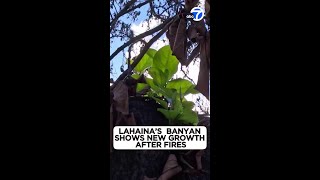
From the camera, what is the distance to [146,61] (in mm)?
1536

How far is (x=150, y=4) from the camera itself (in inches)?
58.8

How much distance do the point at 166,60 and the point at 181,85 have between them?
3.0 inches

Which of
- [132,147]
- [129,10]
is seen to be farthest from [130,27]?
[132,147]

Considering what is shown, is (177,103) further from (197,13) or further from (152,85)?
(197,13)

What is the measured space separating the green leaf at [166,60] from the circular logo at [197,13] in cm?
10

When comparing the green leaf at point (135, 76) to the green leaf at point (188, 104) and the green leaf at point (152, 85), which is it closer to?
the green leaf at point (152, 85)

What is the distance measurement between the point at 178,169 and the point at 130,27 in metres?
0.37

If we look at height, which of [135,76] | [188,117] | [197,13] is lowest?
[188,117]

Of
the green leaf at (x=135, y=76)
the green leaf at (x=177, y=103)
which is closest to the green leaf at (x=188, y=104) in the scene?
the green leaf at (x=177, y=103)

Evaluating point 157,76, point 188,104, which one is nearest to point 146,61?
point 157,76

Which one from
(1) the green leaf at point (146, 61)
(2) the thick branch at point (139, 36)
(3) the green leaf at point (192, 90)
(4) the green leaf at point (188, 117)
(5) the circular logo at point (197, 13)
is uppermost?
(5) the circular logo at point (197, 13)

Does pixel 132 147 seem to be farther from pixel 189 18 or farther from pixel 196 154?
pixel 189 18

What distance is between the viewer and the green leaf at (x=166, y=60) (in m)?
1.52

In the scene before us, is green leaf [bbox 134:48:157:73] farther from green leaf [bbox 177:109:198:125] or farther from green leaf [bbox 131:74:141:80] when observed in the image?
green leaf [bbox 177:109:198:125]
